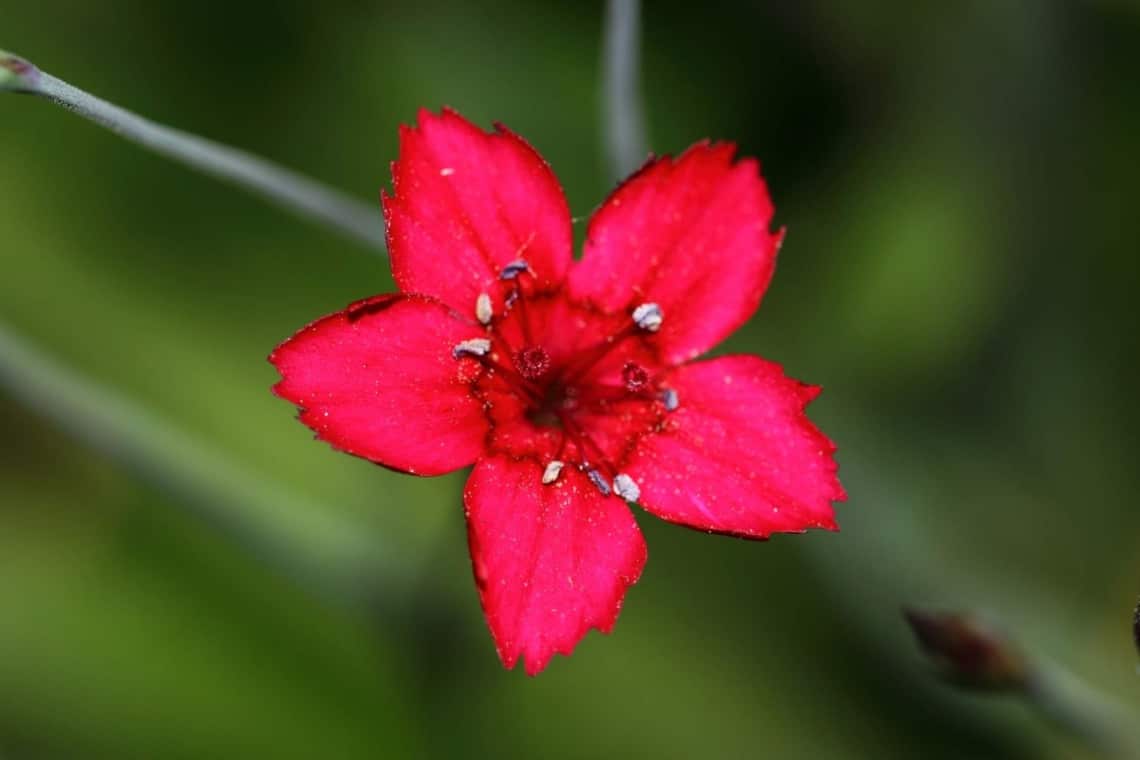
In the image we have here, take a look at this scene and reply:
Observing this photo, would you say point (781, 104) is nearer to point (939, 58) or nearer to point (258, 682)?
point (939, 58)

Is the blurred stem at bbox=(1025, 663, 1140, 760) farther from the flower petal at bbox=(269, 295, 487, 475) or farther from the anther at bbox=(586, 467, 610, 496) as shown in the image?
the flower petal at bbox=(269, 295, 487, 475)

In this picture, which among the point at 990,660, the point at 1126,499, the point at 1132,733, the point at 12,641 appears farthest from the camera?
the point at 1126,499

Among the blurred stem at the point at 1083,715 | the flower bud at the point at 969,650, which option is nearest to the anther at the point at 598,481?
the flower bud at the point at 969,650

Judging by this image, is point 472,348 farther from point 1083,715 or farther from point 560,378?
point 1083,715

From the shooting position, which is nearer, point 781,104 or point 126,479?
point 126,479

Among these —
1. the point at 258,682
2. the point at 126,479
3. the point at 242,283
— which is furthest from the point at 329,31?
the point at 258,682
